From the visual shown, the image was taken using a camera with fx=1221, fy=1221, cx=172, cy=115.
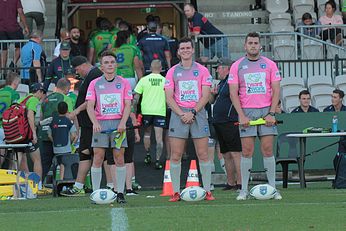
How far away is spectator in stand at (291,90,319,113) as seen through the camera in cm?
2110

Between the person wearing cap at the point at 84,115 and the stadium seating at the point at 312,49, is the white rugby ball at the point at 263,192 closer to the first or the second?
the person wearing cap at the point at 84,115

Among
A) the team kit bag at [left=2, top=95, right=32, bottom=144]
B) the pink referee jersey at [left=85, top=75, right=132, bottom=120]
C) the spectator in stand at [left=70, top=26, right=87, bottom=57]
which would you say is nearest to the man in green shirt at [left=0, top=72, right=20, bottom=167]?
the team kit bag at [left=2, top=95, right=32, bottom=144]

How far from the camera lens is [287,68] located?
23562 mm

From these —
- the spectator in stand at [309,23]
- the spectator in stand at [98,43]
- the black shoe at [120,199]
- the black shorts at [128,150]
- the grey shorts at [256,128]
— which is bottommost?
the black shoe at [120,199]

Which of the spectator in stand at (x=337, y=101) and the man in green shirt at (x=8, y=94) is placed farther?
the spectator in stand at (x=337, y=101)

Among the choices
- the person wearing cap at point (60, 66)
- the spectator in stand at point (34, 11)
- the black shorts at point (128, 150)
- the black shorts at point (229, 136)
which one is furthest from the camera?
the spectator in stand at point (34, 11)

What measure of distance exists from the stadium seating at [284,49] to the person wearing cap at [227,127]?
638cm

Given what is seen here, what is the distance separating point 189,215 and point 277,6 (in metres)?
16.6

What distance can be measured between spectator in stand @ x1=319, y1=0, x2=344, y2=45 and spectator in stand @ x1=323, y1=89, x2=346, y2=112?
11.2 feet

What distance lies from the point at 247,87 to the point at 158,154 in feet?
22.0

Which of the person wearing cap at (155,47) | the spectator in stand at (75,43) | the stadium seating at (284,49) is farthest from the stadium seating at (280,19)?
the spectator in stand at (75,43)

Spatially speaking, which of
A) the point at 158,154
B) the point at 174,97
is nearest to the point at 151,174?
the point at 158,154

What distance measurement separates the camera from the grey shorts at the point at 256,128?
14258 mm

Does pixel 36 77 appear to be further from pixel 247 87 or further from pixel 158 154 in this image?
pixel 247 87
